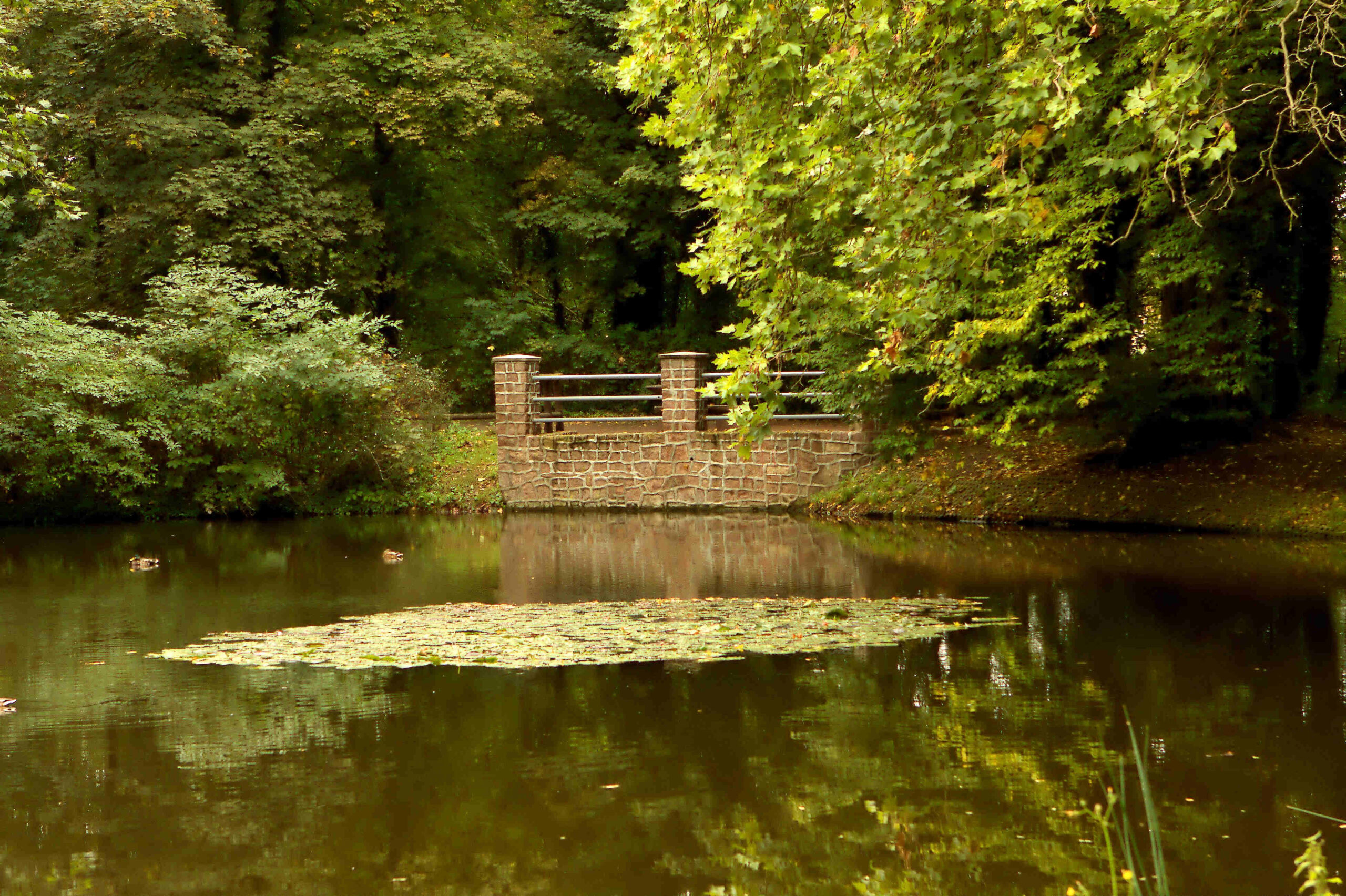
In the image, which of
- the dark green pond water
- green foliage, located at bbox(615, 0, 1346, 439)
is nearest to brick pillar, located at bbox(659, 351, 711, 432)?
green foliage, located at bbox(615, 0, 1346, 439)

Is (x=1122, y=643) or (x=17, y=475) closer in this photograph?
(x=1122, y=643)

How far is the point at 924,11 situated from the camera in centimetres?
632

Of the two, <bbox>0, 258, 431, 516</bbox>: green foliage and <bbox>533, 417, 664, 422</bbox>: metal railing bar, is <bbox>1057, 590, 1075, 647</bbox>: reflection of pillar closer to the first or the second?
<bbox>533, 417, 664, 422</bbox>: metal railing bar

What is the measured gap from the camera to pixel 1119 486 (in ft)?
46.8

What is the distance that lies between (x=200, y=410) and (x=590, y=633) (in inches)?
425

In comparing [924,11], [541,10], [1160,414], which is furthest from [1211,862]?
[541,10]

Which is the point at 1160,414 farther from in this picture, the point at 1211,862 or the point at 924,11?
the point at 1211,862

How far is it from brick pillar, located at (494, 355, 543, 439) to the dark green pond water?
8.47m

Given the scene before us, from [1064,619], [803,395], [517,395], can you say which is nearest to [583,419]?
[517,395]

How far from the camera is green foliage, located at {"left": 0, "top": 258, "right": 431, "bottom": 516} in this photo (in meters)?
15.9

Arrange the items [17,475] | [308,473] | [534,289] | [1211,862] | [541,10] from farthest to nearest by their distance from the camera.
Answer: [534,289] → [541,10] → [308,473] → [17,475] → [1211,862]

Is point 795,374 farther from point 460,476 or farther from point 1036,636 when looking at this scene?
point 1036,636

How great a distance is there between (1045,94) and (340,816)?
14.0 feet

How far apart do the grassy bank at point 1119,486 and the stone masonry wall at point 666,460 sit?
58 cm
